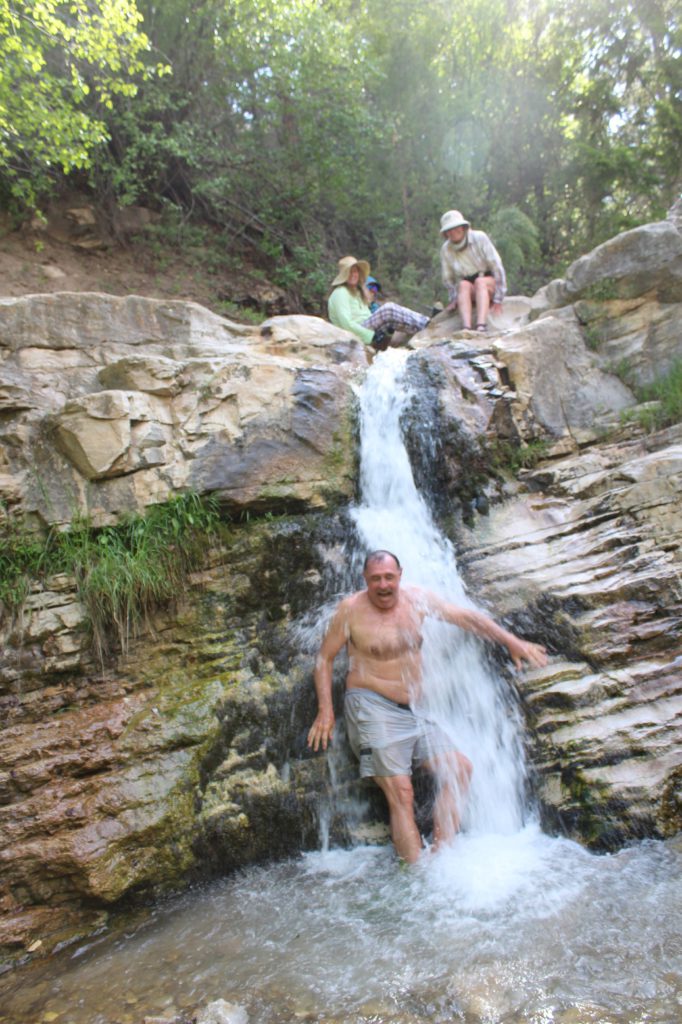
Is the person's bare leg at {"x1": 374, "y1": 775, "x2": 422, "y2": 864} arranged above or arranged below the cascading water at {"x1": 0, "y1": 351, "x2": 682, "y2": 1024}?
above

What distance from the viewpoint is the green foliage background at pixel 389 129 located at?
9797 mm

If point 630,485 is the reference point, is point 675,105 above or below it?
above

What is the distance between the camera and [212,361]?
548 centimetres

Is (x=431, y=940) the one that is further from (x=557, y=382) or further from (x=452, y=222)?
(x=452, y=222)

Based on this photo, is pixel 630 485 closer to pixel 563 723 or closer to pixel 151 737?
pixel 563 723

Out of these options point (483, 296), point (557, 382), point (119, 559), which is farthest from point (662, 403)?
point (119, 559)

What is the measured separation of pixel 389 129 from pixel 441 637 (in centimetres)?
940

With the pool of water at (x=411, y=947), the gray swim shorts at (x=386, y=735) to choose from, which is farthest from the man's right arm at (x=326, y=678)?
the pool of water at (x=411, y=947)

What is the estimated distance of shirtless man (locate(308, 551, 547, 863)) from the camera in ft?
12.4

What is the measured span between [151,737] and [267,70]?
1043 cm

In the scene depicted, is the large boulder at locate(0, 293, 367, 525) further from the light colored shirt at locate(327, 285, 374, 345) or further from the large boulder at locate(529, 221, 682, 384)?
the large boulder at locate(529, 221, 682, 384)

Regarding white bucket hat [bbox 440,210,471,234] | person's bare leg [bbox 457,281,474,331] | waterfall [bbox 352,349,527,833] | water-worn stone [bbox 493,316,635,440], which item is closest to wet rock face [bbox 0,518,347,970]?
waterfall [bbox 352,349,527,833]

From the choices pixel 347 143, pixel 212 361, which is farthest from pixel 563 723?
pixel 347 143

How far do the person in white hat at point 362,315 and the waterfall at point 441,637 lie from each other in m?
1.85
